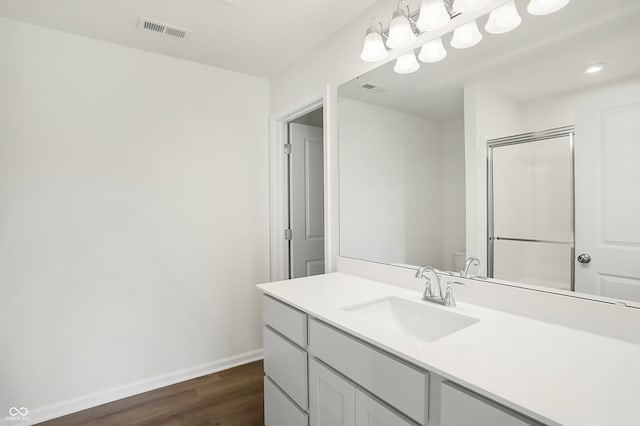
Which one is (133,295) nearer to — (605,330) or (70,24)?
(70,24)

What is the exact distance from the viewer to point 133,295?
228 cm

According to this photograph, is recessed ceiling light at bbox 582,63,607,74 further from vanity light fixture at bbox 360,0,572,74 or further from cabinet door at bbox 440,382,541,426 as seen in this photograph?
cabinet door at bbox 440,382,541,426

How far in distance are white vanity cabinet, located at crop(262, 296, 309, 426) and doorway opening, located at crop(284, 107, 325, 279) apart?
1.25 metres

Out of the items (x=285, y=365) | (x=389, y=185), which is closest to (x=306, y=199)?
(x=389, y=185)

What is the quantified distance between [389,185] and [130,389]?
2263 millimetres

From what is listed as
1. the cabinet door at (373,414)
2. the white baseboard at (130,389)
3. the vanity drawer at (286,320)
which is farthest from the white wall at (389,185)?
the white baseboard at (130,389)

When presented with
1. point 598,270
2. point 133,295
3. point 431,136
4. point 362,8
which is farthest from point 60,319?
point 598,270

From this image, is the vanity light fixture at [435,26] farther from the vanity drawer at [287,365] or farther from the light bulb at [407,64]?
the vanity drawer at [287,365]

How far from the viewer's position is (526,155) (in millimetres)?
1238

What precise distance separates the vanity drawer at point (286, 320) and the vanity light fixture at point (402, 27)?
134 centimetres

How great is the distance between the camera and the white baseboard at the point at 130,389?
1983mm

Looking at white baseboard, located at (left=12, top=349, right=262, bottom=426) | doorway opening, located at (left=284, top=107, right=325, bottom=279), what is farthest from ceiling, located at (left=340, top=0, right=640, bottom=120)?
white baseboard, located at (left=12, top=349, right=262, bottom=426)

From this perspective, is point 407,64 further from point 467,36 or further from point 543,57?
point 543,57

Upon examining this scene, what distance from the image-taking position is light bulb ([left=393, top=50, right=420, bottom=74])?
5.39ft
